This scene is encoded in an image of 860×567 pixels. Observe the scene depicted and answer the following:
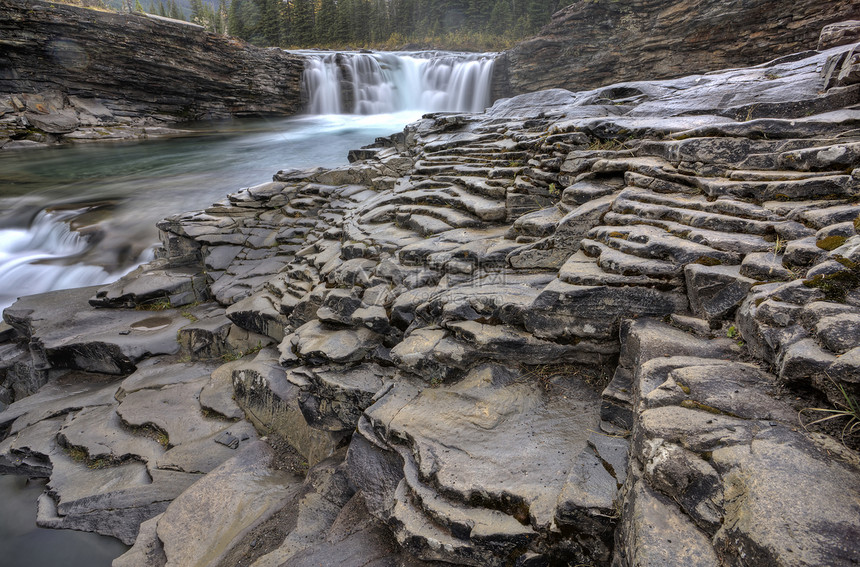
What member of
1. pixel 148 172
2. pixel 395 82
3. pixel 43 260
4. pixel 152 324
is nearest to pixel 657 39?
pixel 395 82

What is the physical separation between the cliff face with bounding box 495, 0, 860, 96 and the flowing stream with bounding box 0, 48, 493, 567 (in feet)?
12.4

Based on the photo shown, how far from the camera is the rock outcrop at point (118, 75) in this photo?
79.2 feet

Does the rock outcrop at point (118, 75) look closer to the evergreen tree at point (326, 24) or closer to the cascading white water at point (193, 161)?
the cascading white water at point (193, 161)

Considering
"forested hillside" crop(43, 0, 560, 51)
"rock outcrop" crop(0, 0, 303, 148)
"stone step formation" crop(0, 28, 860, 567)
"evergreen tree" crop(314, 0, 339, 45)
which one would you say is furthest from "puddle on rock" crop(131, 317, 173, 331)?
"evergreen tree" crop(314, 0, 339, 45)

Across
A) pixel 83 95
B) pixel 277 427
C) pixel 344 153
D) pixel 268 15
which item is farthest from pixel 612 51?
pixel 268 15

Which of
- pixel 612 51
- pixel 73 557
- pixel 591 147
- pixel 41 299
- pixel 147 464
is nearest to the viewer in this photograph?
pixel 73 557

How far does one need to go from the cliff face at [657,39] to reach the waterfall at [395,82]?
75.1 inches

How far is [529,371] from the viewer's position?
179 inches

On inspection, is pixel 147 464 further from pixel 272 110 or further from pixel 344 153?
pixel 272 110

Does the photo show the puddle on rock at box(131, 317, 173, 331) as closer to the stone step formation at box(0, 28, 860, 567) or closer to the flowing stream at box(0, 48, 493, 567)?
the stone step formation at box(0, 28, 860, 567)

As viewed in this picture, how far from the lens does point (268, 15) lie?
4869cm

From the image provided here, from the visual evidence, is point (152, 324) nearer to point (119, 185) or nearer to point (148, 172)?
point (119, 185)

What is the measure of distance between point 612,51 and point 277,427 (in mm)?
25919

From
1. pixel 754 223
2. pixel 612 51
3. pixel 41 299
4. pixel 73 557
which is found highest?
pixel 612 51
